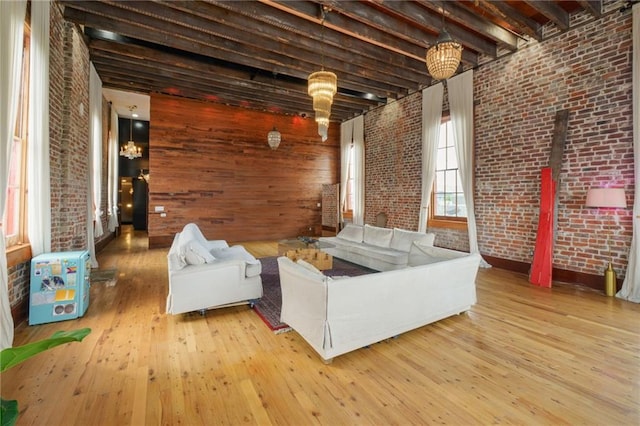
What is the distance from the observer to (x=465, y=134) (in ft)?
19.5

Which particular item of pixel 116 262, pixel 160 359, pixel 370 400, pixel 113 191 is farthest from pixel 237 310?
pixel 113 191

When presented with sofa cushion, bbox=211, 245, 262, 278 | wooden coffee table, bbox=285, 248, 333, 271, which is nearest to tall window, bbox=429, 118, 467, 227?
wooden coffee table, bbox=285, 248, 333, 271

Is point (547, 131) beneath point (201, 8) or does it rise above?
beneath

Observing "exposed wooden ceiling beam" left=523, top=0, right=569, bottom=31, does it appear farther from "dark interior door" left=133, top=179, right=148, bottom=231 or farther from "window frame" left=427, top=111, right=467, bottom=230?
"dark interior door" left=133, top=179, right=148, bottom=231

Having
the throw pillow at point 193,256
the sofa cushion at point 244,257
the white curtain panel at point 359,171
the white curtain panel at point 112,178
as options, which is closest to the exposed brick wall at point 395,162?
the white curtain panel at point 359,171

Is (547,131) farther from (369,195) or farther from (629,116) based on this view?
(369,195)

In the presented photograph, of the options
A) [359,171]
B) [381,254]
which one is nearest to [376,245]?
[381,254]

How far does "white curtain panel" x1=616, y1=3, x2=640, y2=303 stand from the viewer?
3.84m

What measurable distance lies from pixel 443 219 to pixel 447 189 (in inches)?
26.4

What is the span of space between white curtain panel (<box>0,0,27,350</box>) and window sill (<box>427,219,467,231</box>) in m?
6.71

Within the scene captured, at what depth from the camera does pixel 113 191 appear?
9273 mm

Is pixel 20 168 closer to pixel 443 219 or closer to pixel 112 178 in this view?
pixel 112 178

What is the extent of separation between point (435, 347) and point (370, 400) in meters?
1.01

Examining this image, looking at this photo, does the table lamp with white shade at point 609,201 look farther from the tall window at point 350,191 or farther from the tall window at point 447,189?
the tall window at point 350,191
